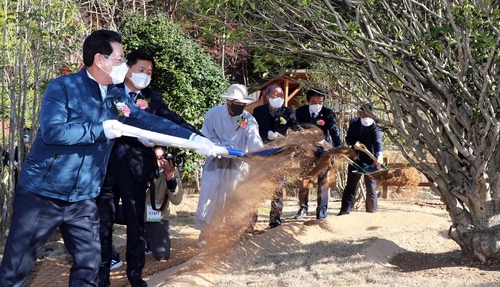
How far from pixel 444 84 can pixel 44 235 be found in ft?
11.7

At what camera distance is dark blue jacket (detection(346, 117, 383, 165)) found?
838 centimetres

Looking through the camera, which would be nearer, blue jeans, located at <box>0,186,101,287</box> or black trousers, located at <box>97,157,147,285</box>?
blue jeans, located at <box>0,186,101,287</box>

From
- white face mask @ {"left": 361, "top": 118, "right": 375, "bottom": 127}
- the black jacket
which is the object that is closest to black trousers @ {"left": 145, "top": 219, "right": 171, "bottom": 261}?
the black jacket

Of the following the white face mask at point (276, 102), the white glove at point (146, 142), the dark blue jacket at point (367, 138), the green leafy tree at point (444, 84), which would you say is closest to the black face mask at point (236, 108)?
the white face mask at point (276, 102)

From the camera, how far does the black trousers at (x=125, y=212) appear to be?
496cm

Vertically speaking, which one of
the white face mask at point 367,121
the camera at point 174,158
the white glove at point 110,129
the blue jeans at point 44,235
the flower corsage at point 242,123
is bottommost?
the blue jeans at point 44,235

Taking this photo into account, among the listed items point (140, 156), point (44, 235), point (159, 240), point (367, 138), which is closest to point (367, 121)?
point (367, 138)

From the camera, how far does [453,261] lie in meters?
5.21

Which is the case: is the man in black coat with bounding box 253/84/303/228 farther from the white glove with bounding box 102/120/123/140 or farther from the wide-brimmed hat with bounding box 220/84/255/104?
the white glove with bounding box 102/120/123/140

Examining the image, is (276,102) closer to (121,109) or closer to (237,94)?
(237,94)

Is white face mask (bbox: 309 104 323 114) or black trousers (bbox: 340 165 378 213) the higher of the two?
white face mask (bbox: 309 104 323 114)

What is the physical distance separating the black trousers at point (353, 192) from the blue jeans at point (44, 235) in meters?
5.44

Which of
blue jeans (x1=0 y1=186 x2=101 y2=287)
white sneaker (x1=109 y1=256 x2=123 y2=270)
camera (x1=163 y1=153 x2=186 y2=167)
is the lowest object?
white sneaker (x1=109 y1=256 x2=123 y2=270)

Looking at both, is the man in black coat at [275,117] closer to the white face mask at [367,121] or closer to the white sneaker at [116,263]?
the white face mask at [367,121]
